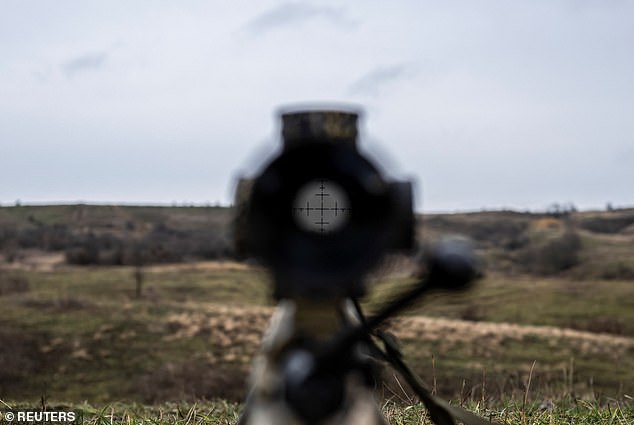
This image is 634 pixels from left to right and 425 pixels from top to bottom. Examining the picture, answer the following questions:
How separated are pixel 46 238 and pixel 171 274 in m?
26.3

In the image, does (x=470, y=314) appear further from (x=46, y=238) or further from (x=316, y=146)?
(x=46, y=238)

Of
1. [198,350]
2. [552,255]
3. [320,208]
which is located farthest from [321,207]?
[552,255]

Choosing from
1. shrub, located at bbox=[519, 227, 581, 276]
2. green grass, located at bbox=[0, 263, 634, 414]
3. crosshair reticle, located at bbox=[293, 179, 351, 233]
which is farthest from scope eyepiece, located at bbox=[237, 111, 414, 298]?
shrub, located at bbox=[519, 227, 581, 276]

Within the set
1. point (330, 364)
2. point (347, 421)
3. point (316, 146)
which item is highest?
point (316, 146)

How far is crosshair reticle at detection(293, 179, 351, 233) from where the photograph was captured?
94.7 inches

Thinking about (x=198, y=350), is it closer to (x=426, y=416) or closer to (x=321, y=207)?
(x=426, y=416)

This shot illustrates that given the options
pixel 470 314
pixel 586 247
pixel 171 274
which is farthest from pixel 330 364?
pixel 586 247

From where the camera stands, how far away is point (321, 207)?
2.40m

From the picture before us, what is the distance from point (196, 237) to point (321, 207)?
82887mm

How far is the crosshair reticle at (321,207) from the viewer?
240 cm

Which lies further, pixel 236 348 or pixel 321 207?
pixel 236 348

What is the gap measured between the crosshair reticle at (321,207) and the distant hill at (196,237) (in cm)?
5242

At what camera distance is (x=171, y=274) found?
57094 mm

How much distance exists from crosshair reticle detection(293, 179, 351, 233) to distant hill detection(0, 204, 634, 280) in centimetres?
5242
